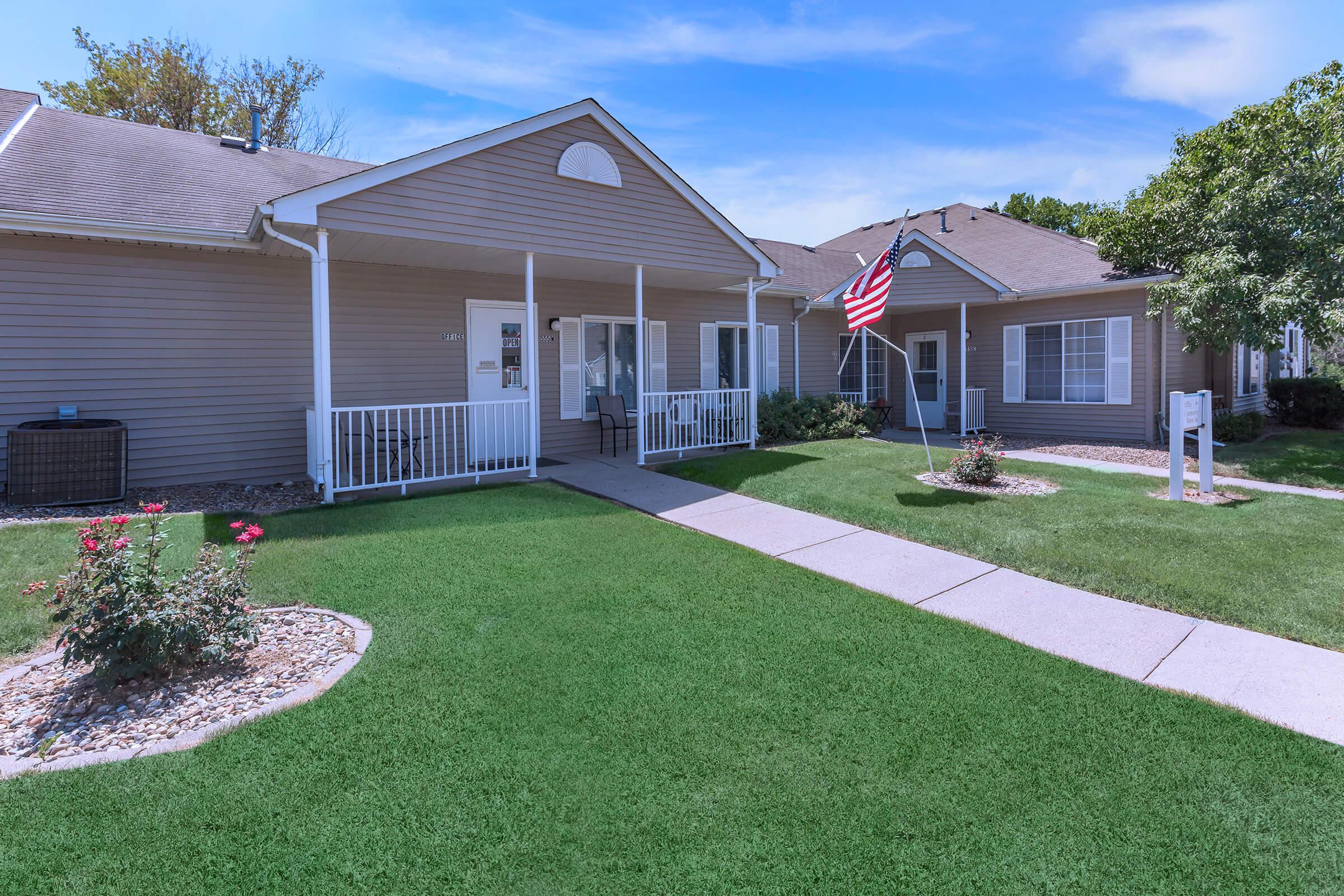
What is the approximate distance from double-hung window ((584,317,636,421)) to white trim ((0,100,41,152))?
274 inches

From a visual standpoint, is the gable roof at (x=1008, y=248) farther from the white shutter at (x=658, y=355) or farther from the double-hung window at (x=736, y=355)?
the white shutter at (x=658, y=355)

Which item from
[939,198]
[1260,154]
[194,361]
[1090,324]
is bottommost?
[194,361]

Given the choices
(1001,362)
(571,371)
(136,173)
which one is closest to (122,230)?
(136,173)

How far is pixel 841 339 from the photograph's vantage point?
14.7 m

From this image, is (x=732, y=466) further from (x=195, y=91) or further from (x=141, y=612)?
(x=195, y=91)

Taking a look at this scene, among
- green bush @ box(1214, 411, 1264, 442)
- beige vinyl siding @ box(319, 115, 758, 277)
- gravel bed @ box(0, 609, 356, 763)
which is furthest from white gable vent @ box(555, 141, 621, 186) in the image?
green bush @ box(1214, 411, 1264, 442)

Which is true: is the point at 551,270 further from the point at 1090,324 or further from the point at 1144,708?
the point at 1090,324

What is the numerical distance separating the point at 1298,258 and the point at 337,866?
42.7 feet

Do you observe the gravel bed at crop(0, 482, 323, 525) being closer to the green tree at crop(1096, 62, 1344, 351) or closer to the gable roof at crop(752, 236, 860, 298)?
the gable roof at crop(752, 236, 860, 298)

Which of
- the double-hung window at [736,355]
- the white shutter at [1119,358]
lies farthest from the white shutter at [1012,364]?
the double-hung window at [736,355]

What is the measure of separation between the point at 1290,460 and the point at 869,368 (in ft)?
23.6

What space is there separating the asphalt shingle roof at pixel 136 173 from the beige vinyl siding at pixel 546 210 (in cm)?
205

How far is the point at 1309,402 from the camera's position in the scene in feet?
48.9

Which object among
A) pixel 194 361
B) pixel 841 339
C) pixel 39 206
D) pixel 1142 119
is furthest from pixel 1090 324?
pixel 39 206
